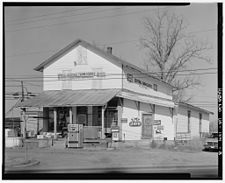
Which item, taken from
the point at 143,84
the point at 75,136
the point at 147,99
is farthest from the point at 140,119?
the point at 75,136

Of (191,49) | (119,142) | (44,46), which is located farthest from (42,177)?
(191,49)

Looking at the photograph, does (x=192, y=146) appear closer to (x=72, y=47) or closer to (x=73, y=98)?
(x=73, y=98)

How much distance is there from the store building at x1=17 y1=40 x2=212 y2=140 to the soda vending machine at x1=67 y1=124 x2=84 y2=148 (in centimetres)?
17

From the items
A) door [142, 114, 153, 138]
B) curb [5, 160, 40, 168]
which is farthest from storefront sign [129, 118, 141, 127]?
curb [5, 160, 40, 168]

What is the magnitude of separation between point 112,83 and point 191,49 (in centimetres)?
219

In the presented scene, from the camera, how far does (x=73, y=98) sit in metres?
9.37

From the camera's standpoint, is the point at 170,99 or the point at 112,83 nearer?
the point at 170,99

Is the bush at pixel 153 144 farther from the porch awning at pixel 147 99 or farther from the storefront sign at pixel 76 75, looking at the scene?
the storefront sign at pixel 76 75

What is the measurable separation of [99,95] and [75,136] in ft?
4.49

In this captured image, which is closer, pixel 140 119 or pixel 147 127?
pixel 147 127

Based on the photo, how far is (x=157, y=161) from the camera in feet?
24.6

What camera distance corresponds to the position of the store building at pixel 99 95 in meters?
8.64

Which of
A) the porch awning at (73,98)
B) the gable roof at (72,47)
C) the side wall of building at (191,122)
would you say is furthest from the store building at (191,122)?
the porch awning at (73,98)

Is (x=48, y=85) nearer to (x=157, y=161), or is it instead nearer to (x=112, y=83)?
(x=112, y=83)
